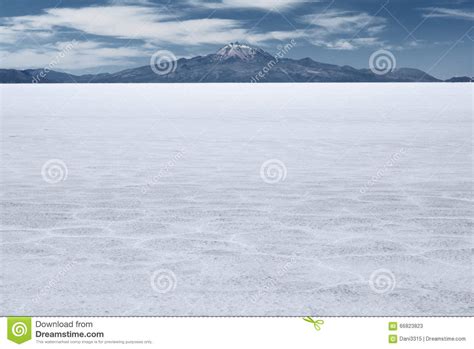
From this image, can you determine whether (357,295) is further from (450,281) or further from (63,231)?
(63,231)

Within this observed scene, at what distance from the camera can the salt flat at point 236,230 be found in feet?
14.1

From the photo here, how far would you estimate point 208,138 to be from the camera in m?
14.4

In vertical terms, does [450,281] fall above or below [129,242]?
below

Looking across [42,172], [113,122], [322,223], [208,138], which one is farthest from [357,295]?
[113,122]

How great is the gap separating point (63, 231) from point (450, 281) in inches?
129

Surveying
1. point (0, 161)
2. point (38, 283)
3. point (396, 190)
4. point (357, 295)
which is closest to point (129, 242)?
point (38, 283)

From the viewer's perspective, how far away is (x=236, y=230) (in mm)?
6109

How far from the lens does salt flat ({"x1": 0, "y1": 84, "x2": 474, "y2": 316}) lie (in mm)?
4312

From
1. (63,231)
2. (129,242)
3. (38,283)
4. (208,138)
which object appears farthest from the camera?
(208,138)

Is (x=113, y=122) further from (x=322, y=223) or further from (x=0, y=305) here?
(x=0, y=305)

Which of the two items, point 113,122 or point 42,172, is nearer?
point 42,172

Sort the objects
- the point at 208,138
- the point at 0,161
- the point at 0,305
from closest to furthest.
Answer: the point at 0,305, the point at 0,161, the point at 208,138

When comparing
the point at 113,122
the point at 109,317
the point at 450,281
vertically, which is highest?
the point at 113,122

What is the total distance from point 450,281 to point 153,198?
3.79 metres
